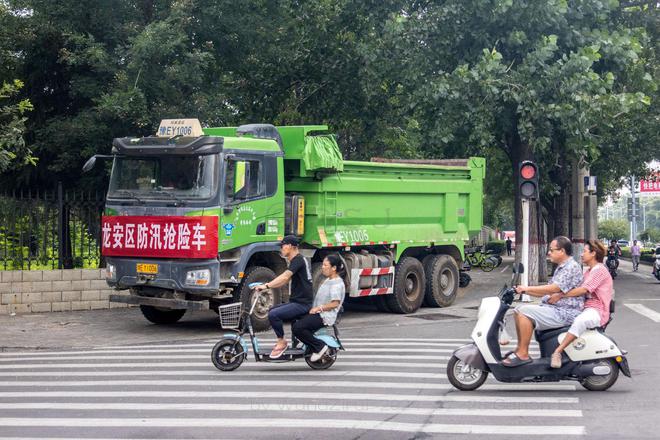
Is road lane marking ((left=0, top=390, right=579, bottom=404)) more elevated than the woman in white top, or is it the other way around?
the woman in white top

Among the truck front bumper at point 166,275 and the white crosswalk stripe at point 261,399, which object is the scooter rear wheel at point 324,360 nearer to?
the white crosswalk stripe at point 261,399

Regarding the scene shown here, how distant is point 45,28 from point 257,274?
8135 mm

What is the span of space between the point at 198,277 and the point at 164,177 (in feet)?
5.81

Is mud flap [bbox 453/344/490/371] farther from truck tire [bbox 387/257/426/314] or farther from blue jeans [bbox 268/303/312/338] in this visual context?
truck tire [bbox 387/257/426/314]

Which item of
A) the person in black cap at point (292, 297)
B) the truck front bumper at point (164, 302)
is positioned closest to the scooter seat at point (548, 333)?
the person in black cap at point (292, 297)

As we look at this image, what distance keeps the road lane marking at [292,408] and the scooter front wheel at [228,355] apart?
7.27 feet

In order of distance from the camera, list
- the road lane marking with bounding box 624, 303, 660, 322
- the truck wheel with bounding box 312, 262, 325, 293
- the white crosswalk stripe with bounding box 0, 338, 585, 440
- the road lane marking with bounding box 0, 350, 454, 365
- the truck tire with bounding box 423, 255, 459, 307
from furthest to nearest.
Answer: the truck tire with bounding box 423, 255, 459, 307 < the road lane marking with bounding box 624, 303, 660, 322 < the truck wheel with bounding box 312, 262, 325, 293 < the road lane marking with bounding box 0, 350, 454, 365 < the white crosswalk stripe with bounding box 0, 338, 585, 440

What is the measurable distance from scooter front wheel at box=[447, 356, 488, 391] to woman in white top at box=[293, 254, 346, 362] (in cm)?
193

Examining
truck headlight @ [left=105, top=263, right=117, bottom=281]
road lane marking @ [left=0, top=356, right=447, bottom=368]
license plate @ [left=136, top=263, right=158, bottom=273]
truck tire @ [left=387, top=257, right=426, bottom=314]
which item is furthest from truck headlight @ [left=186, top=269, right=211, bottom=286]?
truck tire @ [left=387, top=257, right=426, bottom=314]

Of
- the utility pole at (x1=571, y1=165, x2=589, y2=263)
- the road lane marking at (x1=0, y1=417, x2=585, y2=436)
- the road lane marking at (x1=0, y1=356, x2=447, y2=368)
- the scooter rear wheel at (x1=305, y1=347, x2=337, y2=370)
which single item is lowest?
the road lane marking at (x1=0, y1=356, x2=447, y2=368)

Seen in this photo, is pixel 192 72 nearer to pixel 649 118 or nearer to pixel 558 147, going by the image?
pixel 558 147

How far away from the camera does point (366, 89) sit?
88.6ft

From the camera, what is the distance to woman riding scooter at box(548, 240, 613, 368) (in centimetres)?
1017

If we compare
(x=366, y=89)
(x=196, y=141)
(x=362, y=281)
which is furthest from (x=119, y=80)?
(x=366, y=89)
